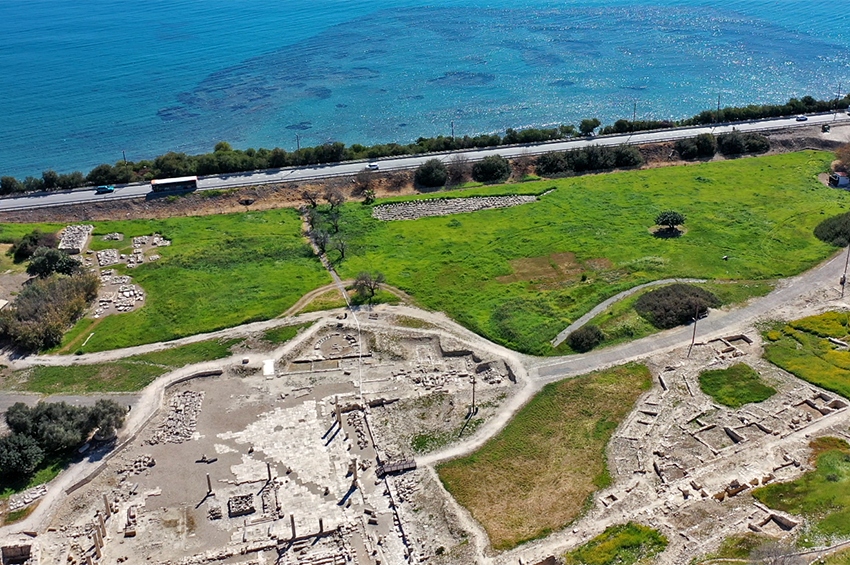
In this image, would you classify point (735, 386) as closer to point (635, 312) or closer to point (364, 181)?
point (635, 312)

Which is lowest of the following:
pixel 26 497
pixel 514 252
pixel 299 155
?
pixel 26 497

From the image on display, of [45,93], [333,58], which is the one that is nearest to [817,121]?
[333,58]

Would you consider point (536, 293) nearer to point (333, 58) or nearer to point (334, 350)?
point (334, 350)

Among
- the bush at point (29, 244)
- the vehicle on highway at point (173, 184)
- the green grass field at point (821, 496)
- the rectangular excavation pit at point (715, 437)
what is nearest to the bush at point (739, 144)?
the rectangular excavation pit at point (715, 437)

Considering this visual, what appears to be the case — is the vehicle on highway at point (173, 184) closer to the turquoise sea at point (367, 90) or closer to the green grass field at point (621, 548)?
the turquoise sea at point (367, 90)

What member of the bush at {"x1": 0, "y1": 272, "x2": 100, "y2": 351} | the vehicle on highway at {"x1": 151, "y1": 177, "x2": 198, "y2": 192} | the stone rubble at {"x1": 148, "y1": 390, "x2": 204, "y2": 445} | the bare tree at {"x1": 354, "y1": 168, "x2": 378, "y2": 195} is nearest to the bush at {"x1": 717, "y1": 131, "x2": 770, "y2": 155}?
the bare tree at {"x1": 354, "y1": 168, "x2": 378, "y2": 195}

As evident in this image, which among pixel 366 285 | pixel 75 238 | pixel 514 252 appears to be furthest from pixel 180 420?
pixel 514 252

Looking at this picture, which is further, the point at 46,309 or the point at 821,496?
the point at 46,309
